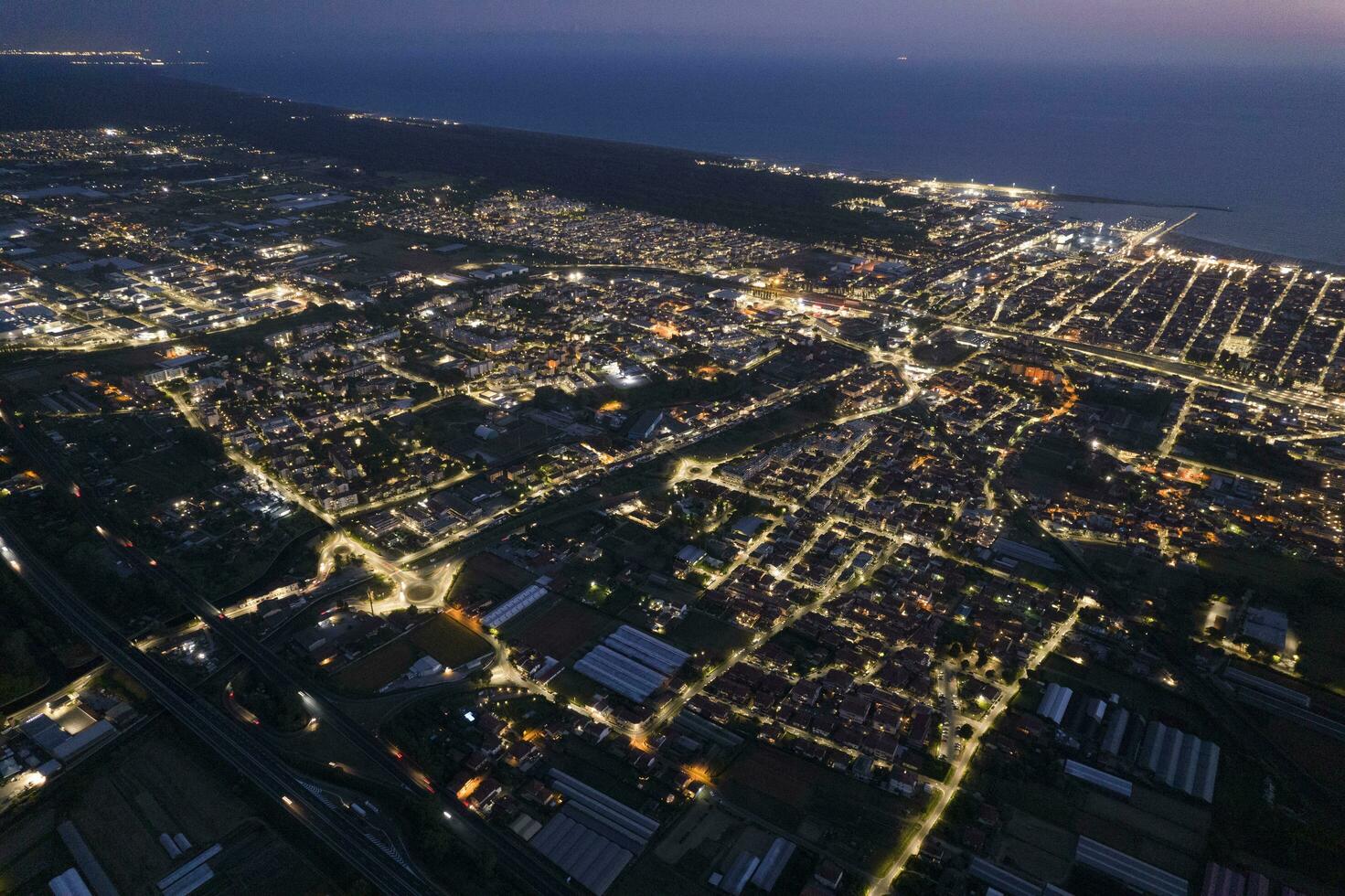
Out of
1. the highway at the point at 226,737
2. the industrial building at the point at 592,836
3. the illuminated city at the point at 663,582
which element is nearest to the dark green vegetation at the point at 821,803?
the illuminated city at the point at 663,582

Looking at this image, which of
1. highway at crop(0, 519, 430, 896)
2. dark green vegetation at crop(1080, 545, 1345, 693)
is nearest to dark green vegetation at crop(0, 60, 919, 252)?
dark green vegetation at crop(1080, 545, 1345, 693)

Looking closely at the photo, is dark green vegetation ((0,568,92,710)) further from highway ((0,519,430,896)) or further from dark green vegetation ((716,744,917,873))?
dark green vegetation ((716,744,917,873))

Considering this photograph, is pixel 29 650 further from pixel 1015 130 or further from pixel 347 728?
pixel 1015 130

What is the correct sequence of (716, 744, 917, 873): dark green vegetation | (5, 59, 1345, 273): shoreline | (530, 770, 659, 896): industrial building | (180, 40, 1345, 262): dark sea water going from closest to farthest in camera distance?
(530, 770, 659, 896): industrial building, (716, 744, 917, 873): dark green vegetation, (5, 59, 1345, 273): shoreline, (180, 40, 1345, 262): dark sea water

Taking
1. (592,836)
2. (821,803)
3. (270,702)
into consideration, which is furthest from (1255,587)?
(270,702)

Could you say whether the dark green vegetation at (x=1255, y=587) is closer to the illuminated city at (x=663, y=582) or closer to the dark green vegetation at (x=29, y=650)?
the illuminated city at (x=663, y=582)

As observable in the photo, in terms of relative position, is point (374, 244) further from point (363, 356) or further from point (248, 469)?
point (248, 469)
